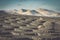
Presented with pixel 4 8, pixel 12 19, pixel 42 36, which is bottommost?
pixel 42 36

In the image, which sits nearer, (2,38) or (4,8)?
(2,38)

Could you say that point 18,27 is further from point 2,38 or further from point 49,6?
point 49,6

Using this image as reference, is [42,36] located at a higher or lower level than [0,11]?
lower

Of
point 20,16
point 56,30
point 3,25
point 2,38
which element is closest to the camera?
point 2,38

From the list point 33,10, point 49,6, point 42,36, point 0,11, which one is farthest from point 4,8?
point 42,36

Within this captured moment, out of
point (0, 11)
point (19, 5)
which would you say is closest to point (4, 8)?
point (0, 11)

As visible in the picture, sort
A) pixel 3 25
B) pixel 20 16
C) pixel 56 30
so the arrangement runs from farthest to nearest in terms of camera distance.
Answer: pixel 20 16 < pixel 3 25 < pixel 56 30
